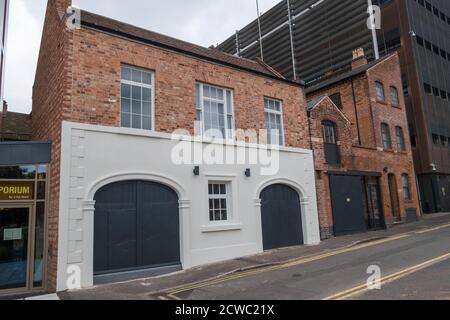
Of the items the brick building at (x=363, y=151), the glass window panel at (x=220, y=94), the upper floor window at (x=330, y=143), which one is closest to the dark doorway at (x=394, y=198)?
the brick building at (x=363, y=151)

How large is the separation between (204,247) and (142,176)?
3.03 metres

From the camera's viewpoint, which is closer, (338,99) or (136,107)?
(136,107)

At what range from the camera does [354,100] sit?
20594 millimetres

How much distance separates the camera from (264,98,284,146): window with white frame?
13555 millimetres

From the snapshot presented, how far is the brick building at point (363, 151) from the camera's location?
1539 cm

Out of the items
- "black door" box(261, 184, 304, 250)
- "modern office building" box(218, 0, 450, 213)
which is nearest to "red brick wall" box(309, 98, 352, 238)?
"black door" box(261, 184, 304, 250)

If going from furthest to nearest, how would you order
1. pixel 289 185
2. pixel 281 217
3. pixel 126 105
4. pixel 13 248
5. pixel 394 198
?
pixel 394 198
pixel 289 185
pixel 281 217
pixel 126 105
pixel 13 248

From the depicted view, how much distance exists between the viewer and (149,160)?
10055mm

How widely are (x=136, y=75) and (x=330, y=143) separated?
31.7 feet

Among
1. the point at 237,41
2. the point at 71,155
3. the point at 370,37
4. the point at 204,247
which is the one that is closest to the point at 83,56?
the point at 71,155

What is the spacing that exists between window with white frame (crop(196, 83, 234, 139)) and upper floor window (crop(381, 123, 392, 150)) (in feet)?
38.9

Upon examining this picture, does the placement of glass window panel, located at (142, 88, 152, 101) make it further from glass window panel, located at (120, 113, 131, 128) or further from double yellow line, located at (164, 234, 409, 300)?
double yellow line, located at (164, 234, 409, 300)

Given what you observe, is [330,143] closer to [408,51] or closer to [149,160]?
[149,160]

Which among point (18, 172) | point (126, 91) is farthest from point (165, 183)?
point (18, 172)
